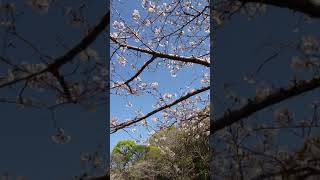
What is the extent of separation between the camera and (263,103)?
46.1 inches

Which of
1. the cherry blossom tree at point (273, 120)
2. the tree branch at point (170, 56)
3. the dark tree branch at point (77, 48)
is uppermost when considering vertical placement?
the tree branch at point (170, 56)

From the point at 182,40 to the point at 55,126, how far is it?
98 cm

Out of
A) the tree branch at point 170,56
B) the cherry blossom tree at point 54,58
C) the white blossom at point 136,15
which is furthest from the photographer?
the white blossom at point 136,15

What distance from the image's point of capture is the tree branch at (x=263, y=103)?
1.14 meters

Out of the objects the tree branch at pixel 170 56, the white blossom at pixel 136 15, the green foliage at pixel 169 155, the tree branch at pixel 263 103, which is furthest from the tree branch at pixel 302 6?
the white blossom at pixel 136 15

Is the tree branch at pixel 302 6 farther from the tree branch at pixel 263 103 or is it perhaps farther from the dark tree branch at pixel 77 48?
the dark tree branch at pixel 77 48

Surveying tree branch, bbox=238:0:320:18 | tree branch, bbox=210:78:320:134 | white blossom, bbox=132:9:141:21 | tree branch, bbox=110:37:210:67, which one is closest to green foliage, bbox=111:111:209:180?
tree branch, bbox=110:37:210:67

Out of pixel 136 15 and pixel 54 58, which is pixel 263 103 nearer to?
pixel 54 58

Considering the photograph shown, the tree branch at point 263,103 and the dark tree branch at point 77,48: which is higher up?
the dark tree branch at point 77,48

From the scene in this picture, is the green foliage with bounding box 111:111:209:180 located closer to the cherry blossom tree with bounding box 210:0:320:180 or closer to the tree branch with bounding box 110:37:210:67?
the tree branch with bounding box 110:37:210:67

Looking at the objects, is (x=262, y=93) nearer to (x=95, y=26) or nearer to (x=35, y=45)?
(x=95, y=26)

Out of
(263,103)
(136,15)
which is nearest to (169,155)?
(136,15)

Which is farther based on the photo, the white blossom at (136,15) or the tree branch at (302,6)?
the white blossom at (136,15)

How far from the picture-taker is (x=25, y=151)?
1.08 metres
